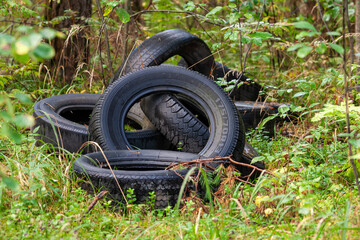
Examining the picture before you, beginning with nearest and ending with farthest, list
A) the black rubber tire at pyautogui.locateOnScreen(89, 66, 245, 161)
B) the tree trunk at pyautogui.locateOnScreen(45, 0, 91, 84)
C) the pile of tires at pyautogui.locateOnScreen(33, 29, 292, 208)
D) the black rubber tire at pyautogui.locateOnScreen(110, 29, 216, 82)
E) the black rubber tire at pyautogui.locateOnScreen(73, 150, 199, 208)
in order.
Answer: the black rubber tire at pyautogui.locateOnScreen(73, 150, 199, 208) → the pile of tires at pyautogui.locateOnScreen(33, 29, 292, 208) → the black rubber tire at pyautogui.locateOnScreen(89, 66, 245, 161) → the black rubber tire at pyautogui.locateOnScreen(110, 29, 216, 82) → the tree trunk at pyautogui.locateOnScreen(45, 0, 91, 84)

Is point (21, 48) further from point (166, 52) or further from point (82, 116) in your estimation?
point (82, 116)

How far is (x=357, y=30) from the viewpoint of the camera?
17.1 feet

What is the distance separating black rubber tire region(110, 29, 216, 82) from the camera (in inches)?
196

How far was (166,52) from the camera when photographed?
5031 mm

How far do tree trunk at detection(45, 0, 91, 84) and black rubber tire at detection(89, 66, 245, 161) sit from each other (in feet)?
8.08

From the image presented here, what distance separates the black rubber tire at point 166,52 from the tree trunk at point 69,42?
1622 mm

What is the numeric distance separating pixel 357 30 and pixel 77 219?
4240 mm

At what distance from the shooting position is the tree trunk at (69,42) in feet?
21.4

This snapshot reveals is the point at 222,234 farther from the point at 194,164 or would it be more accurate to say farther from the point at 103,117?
the point at 103,117

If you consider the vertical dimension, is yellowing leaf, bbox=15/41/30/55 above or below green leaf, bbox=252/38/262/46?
above

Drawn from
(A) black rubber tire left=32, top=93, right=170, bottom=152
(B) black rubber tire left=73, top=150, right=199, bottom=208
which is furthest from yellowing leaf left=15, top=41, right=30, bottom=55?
(A) black rubber tire left=32, top=93, right=170, bottom=152

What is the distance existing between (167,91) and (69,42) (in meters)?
2.89

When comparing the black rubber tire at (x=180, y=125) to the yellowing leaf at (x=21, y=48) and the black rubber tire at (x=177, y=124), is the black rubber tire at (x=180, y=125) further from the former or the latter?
the yellowing leaf at (x=21, y=48)

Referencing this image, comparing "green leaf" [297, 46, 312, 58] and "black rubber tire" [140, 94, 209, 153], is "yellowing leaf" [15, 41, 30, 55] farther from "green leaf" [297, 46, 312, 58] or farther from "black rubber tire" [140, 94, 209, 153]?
"black rubber tire" [140, 94, 209, 153]
